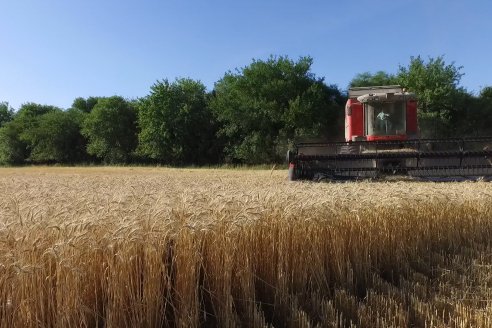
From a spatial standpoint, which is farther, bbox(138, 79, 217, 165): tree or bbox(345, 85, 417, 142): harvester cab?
bbox(138, 79, 217, 165): tree

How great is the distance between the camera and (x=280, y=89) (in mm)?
27469

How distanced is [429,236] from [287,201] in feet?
5.56

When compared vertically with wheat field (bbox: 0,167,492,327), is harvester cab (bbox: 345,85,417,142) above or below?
above

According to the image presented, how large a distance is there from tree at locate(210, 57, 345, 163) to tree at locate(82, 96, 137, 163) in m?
12.7

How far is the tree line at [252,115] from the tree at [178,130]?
0.26ft

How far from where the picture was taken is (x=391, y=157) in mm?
9766

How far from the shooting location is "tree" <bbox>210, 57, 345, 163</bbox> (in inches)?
1033

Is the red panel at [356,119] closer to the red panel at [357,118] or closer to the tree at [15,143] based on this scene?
the red panel at [357,118]

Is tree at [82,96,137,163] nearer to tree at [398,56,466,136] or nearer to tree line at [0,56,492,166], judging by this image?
tree line at [0,56,492,166]

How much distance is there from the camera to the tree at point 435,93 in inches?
957

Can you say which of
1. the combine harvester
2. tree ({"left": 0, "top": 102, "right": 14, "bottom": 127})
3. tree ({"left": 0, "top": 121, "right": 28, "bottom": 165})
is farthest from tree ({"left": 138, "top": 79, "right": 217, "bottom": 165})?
tree ({"left": 0, "top": 102, "right": 14, "bottom": 127})

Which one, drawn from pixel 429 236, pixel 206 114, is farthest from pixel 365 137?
pixel 206 114

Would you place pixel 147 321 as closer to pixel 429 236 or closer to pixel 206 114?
pixel 429 236

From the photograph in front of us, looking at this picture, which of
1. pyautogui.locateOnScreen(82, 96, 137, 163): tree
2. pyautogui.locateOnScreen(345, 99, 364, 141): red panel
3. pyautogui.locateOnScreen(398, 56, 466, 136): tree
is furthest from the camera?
pyautogui.locateOnScreen(82, 96, 137, 163): tree
